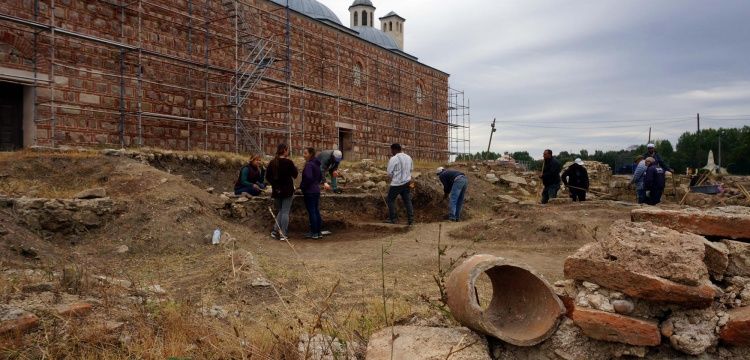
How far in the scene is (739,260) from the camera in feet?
8.69

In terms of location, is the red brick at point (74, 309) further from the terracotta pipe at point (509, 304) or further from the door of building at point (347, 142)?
the door of building at point (347, 142)

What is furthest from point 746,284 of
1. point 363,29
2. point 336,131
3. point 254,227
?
point 363,29

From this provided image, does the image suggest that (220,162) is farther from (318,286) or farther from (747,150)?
(747,150)

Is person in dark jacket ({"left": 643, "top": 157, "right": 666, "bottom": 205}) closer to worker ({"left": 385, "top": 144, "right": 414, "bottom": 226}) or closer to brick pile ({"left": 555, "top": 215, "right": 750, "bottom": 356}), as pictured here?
worker ({"left": 385, "top": 144, "right": 414, "bottom": 226})

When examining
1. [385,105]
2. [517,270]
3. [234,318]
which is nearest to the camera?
[517,270]

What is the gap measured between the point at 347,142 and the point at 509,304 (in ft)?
66.2

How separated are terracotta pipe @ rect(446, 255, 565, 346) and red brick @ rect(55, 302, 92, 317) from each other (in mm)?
2525

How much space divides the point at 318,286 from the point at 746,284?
3.65 meters

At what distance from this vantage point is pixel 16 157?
369 inches

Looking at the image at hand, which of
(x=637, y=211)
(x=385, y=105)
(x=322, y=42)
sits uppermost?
(x=322, y=42)

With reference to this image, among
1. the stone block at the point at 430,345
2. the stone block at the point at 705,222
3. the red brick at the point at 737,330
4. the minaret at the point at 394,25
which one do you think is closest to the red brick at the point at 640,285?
the red brick at the point at 737,330

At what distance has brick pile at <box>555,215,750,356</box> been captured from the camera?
2.43m

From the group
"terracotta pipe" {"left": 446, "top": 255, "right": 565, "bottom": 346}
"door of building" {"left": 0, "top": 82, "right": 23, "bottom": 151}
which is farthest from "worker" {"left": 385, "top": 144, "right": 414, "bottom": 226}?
"door of building" {"left": 0, "top": 82, "right": 23, "bottom": 151}

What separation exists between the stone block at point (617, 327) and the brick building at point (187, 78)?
39.9 feet
